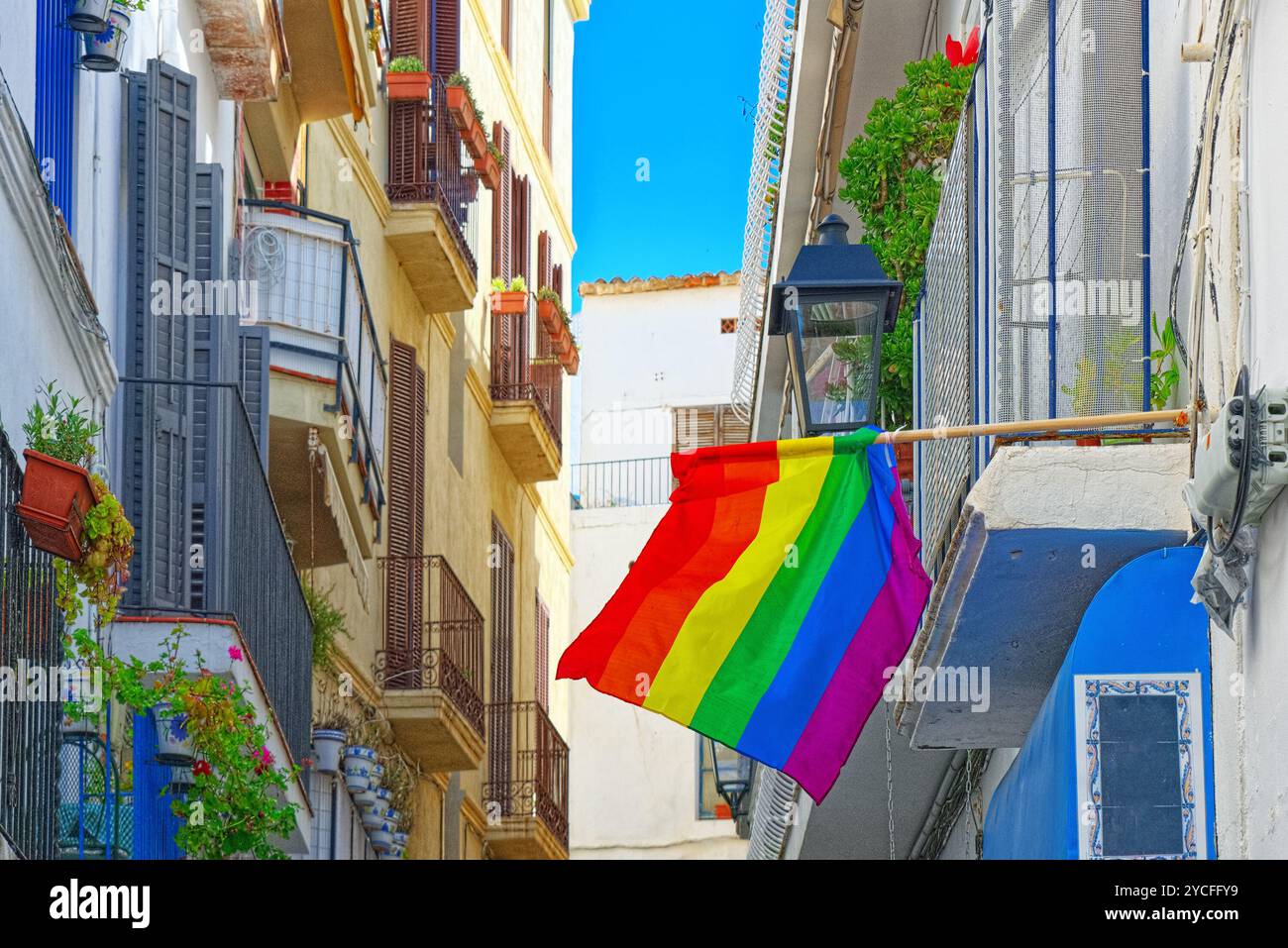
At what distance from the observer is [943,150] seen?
11617mm

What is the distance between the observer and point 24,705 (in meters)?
7.35

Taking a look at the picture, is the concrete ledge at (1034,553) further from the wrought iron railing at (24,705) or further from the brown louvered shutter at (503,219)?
the brown louvered shutter at (503,219)

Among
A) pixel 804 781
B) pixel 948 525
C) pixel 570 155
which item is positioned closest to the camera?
pixel 804 781

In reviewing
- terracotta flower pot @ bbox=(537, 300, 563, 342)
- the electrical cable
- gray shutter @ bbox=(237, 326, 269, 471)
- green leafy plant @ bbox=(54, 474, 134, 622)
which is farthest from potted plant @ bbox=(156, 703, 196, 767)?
terracotta flower pot @ bbox=(537, 300, 563, 342)

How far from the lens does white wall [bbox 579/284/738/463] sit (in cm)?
3462

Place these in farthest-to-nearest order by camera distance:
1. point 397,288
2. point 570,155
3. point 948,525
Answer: point 570,155
point 397,288
point 948,525

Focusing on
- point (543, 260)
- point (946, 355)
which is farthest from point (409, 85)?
point (946, 355)

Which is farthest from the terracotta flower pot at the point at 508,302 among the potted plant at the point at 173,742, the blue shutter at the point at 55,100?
the potted plant at the point at 173,742

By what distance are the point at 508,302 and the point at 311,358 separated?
9.20 m

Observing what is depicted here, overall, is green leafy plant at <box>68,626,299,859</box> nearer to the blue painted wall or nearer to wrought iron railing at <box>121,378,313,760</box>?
wrought iron railing at <box>121,378,313,760</box>

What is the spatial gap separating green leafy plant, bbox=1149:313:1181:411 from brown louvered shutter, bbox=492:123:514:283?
16590 millimetres

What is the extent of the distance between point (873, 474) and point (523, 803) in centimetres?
1524
